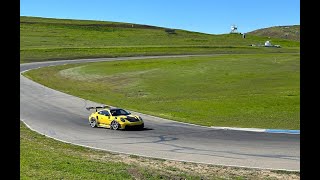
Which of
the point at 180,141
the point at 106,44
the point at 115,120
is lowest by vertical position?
the point at 180,141

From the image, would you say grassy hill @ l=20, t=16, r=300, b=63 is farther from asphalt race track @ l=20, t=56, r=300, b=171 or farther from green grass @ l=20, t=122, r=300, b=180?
green grass @ l=20, t=122, r=300, b=180

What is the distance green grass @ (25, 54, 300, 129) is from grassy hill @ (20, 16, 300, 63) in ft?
69.4

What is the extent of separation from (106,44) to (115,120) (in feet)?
297

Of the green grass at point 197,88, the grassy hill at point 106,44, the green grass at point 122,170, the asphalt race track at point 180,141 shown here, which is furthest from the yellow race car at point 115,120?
the grassy hill at point 106,44

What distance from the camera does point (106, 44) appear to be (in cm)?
11369

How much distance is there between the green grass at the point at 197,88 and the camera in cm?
3081

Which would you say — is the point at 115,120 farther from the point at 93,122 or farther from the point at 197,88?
the point at 197,88

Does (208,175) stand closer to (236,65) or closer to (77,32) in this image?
(236,65)

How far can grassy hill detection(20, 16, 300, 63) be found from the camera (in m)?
89.9

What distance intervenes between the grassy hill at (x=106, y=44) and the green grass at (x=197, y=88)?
69.4 feet

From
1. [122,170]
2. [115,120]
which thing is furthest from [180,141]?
[122,170]

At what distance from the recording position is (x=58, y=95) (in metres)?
42.2

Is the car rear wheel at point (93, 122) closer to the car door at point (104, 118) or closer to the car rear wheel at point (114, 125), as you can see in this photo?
the car door at point (104, 118)
